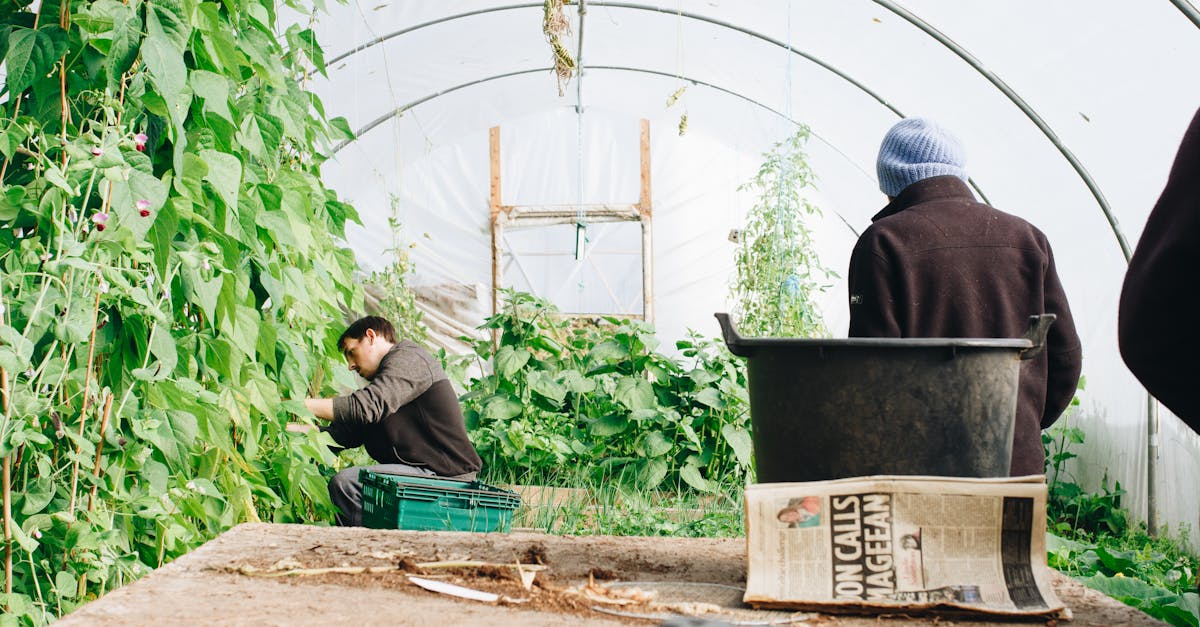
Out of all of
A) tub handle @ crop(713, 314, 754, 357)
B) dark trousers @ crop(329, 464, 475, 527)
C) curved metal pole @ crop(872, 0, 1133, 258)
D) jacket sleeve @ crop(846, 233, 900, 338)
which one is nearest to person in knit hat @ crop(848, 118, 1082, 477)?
jacket sleeve @ crop(846, 233, 900, 338)

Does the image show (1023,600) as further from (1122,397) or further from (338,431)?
(1122,397)

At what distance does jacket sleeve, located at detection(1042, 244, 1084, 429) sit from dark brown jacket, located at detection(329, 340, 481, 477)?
2.44 meters

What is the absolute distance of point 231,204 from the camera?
209 cm

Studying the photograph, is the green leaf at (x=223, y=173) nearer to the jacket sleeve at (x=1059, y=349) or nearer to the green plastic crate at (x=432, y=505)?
the green plastic crate at (x=432, y=505)

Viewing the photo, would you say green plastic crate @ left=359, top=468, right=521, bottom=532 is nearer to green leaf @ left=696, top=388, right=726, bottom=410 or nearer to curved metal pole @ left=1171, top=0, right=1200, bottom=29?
green leaf @ left=696, top=388, right=726, bottom=410

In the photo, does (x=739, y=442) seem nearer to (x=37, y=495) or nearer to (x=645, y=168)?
(x=37, y=495)

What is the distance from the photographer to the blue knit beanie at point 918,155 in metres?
2.36

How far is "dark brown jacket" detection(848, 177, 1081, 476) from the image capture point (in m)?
2.24

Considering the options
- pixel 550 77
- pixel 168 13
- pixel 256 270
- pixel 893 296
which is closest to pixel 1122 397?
pixel 893 296

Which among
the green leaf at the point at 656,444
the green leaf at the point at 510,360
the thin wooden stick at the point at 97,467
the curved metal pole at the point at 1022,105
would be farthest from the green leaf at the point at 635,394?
the thin wooden stick at the point at 97,467

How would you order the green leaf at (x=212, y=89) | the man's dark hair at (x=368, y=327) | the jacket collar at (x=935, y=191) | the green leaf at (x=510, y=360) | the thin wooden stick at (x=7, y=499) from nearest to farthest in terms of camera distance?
the thin wooden stick at (x=7, y=499)
the green leaf at (x=212, y=89)
the jacket collar at (x=935, y=191)
the man's dark hair at (x=368, y=327)
the green leaf at (x=510, y=360)

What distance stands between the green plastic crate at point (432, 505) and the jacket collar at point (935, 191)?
1.78 m

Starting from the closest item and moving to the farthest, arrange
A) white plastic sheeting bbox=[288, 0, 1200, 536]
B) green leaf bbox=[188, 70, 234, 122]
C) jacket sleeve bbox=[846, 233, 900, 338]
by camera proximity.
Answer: green leaf bbox=[188, 70, 234, 122]
jacket sleeve bbox=[846, 233, 900, 338]
white plastic sheeting bbox=[288, 0, 1200, 536]

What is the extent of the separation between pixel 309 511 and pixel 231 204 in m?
1.86
